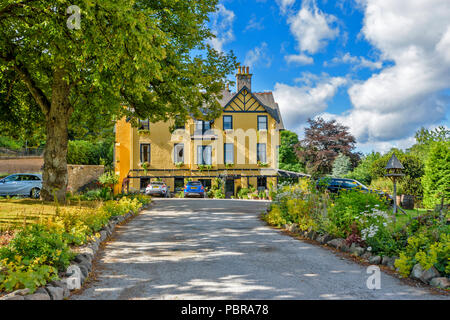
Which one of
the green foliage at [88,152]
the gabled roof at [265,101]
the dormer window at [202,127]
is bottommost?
the green foliage at [88,152]

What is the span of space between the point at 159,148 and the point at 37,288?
2735 centimetres

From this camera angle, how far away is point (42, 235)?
18.2ft

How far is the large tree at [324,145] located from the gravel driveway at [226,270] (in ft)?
92.2

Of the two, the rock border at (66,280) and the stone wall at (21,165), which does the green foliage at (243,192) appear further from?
the rock border at (66,280)

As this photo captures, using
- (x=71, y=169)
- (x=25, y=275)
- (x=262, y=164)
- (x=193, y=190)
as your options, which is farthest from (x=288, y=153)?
(x=25, y=275)

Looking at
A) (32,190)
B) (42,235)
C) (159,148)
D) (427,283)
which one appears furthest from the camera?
(159,148)

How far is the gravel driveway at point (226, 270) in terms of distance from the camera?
4.72 meters

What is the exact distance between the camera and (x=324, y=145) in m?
38.2

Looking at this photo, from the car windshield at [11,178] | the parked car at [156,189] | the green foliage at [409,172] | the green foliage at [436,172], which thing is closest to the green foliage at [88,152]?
the parked car at [156,189]

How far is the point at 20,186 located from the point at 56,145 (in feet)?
30.9

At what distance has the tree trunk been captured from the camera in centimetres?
1284

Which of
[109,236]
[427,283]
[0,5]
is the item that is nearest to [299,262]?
[427,283]

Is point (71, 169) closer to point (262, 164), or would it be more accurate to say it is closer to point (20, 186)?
point (20, 186)
